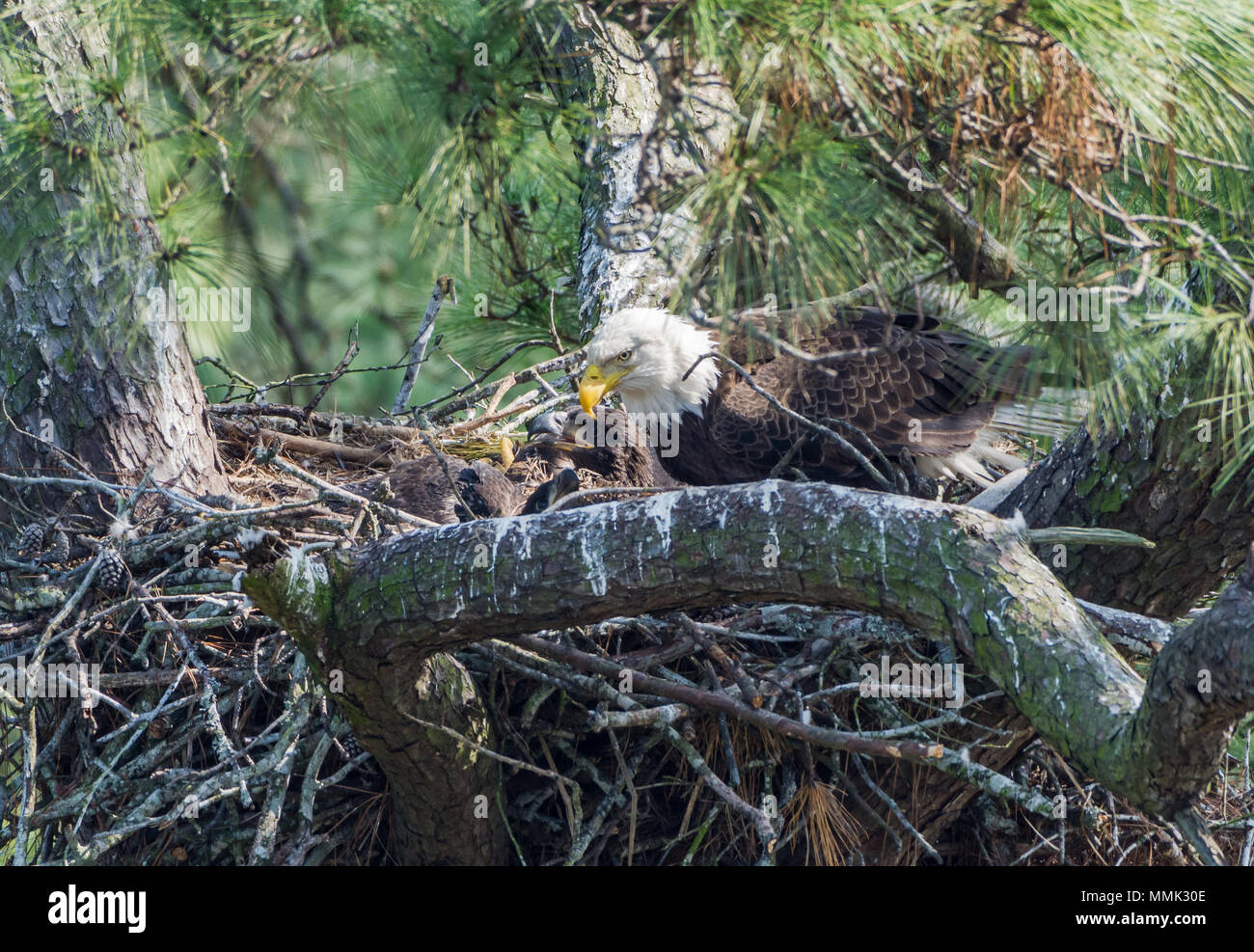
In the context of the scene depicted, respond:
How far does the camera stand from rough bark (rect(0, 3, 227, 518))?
10.7 ft

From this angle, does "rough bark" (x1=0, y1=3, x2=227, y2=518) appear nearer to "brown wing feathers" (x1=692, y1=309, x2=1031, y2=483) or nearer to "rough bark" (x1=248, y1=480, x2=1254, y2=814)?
"rough bark" (x1=248, y1=480, x2=1254, y2=814)

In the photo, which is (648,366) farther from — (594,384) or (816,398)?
(816,398)

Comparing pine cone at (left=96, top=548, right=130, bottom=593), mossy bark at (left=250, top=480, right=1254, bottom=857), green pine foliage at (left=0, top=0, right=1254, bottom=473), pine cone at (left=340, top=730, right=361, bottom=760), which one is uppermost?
green pine foliage at (left=0, top=0, right=1254, bottom=473)

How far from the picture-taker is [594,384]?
4.50m

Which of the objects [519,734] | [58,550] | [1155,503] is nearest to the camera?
[1155,503]

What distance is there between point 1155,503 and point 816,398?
150 centimetres

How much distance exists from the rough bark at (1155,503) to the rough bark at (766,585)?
888mm

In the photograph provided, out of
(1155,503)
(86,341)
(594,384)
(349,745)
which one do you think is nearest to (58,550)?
(86,341)

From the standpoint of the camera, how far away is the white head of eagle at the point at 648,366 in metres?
4.50

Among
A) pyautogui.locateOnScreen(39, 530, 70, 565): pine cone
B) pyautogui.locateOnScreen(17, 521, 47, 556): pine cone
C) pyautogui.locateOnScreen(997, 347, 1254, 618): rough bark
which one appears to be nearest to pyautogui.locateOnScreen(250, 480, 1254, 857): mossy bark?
pyautogui.locateOnScreen(997, 347, 1254, 618): rough bark

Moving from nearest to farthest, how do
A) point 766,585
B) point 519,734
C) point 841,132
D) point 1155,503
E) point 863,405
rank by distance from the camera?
point 841,132 → point 766,585 → point 1155,503 → point 519,734 → point 863,405

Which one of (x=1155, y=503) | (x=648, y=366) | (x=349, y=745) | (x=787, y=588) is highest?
(x=648, y=366)

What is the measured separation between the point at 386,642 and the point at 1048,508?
190cm

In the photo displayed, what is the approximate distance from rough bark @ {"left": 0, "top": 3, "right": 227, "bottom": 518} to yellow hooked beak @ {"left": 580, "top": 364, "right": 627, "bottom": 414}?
1.36 m
